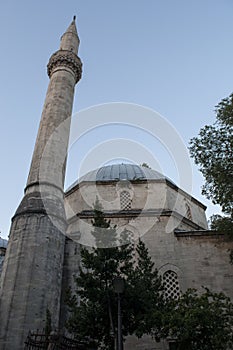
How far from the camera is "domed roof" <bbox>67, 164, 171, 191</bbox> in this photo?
14.5 metres

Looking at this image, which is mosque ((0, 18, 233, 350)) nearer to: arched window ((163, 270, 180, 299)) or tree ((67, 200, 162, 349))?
arched window ((163, 270, 180, 299))

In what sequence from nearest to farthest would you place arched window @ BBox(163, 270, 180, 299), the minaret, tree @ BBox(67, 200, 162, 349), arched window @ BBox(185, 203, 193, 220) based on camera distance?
1. tree @ BBox(67, 200, 162, 349)
2. the minaret
3. arched window @ BBox(163, 270, 180, 299)
4. arched window @ BBox(185, 203, 193, 220)

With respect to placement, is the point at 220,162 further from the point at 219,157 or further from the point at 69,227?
the point at 69,227

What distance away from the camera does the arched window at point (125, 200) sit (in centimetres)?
1328

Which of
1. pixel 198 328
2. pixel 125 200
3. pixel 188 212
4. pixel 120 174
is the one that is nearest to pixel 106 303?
pixel 198 328

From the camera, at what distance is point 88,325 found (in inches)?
277

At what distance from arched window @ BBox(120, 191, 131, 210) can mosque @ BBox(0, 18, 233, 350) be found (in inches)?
1.6

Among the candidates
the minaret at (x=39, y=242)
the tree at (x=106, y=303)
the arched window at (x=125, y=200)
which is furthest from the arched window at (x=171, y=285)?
the minaret at (x=39, y=242)

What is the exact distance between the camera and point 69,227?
12406 millimetres

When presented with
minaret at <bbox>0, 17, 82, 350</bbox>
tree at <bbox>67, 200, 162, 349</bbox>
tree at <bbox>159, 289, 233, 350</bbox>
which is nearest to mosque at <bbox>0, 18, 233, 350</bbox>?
minaret at <bbox>0, 17, 82, 350</bbox>

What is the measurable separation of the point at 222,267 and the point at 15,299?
6761 millimetres

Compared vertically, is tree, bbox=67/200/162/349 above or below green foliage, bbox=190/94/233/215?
below

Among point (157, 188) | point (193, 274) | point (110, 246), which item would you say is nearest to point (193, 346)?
point (110, 246)

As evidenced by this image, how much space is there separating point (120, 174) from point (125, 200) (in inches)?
71.2
